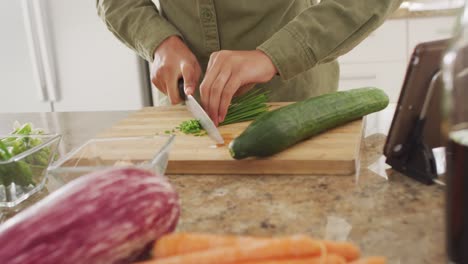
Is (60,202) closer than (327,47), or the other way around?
(60,202)

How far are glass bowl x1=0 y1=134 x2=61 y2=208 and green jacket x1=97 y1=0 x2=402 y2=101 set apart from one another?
0.57 metres

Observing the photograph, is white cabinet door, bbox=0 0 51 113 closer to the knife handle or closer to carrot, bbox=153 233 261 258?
the knife handle

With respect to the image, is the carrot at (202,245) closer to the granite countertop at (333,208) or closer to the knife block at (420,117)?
the granite countertop at (333,208)

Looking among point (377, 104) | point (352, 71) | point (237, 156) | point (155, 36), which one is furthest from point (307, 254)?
point (352, 71)

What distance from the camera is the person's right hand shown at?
138cm

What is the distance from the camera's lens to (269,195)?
900 mm

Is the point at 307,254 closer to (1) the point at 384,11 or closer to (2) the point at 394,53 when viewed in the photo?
(1) the point at 384,11

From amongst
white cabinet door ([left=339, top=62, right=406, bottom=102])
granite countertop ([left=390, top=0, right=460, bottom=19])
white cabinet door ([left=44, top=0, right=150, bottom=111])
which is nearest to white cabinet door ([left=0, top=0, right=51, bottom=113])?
white cabinet door ([left=44, top=0, right=150, bottom=111])

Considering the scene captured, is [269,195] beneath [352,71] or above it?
above

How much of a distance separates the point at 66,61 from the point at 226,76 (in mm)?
1913

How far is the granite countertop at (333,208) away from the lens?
71cm

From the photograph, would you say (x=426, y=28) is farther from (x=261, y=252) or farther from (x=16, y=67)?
(x=261, y=252)

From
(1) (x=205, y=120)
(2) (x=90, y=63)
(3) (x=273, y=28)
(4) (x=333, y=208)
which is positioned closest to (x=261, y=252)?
(4) (x=333, y=208)

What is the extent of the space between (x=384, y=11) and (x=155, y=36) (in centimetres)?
61
